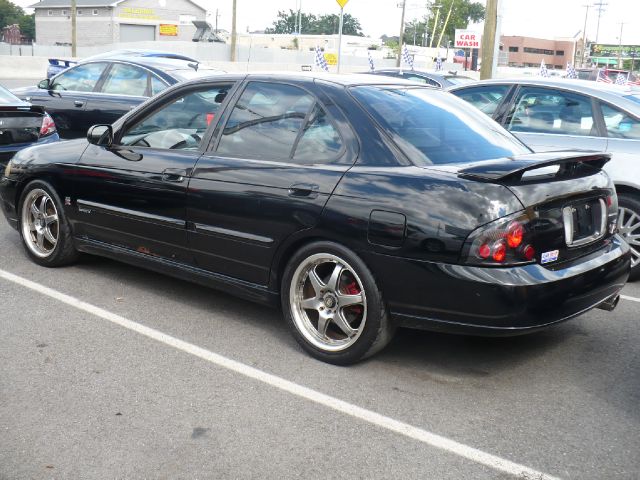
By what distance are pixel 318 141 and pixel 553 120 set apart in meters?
3.35

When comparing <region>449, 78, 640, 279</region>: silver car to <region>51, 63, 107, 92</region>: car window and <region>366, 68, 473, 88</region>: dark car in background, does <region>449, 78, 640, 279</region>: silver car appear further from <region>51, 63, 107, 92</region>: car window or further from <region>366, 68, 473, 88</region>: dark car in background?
<region>366, 68, 473, 88</region>: dark car in background

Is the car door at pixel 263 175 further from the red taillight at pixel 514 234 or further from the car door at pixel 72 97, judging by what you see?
the car door at pixel 72 97

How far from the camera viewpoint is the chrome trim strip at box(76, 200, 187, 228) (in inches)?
209

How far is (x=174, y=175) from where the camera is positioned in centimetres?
529

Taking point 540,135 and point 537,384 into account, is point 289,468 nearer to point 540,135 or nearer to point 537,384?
point 537,384

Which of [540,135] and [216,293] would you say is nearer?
[216,293]

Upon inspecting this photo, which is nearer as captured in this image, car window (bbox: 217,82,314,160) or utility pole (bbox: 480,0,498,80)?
car window (bbox: 217,82,314,160)

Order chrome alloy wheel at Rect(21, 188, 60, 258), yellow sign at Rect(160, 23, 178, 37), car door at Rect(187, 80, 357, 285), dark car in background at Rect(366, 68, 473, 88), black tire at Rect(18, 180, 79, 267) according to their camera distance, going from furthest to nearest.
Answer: yellow sign at Rect(160, 23, 178, 37) < dark car in background at Rect(366, 68, 473, 88) < chrome alloy wheel at Rect(21, 188, 60, 258) < black tire at Rect(18, 180, 79, 267) < car door at Rect(187, 80, 357, 285)

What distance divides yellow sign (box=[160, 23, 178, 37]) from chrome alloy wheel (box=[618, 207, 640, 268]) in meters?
78.9

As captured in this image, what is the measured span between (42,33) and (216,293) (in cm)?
8745

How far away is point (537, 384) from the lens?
4.39 m

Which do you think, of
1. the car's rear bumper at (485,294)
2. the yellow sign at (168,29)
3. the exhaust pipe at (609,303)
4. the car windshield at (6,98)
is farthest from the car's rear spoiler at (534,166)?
the yellow sign at (168,29)

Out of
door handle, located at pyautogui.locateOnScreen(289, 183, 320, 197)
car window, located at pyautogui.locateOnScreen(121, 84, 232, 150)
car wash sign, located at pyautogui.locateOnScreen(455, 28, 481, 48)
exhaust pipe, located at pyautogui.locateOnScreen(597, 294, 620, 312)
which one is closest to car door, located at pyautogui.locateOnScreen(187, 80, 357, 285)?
door handle, located at pyautogui.locateOnScreen(289, 183, 320, 197)

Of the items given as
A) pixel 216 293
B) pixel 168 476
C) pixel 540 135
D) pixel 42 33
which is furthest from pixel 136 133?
pixel 42 33
